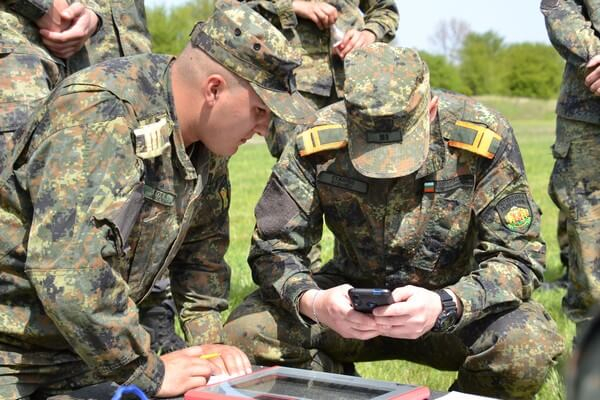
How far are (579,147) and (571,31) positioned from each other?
59cm

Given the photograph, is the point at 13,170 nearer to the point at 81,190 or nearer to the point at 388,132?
the point at 81,190

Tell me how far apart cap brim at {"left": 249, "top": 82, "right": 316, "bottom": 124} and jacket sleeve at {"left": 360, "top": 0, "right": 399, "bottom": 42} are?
99.6 inches

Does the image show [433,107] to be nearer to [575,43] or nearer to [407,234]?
[407,234]

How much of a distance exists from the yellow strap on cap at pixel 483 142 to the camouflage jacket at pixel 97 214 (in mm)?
1089

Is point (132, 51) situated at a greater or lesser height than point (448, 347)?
greater

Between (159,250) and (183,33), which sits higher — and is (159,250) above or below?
above

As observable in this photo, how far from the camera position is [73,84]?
2607mm

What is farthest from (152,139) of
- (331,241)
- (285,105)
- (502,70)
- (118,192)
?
(502,70)

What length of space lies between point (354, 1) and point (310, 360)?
2597mm

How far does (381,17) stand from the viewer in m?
5.45

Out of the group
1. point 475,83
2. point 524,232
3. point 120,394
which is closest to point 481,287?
point 524,232

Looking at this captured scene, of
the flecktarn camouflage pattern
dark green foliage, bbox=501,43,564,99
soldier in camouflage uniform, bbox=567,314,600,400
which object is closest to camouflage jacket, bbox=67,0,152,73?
the flecktarn camouflage pattern

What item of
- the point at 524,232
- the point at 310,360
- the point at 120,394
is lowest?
the point at 310,360

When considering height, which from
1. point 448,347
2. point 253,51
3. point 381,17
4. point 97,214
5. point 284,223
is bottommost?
point 448,347
